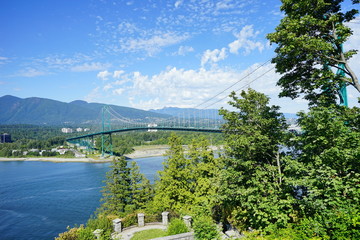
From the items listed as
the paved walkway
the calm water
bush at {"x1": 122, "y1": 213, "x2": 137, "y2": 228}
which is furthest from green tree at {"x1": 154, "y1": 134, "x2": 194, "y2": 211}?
the calm water

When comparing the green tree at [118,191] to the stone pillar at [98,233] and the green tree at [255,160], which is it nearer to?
the stone pillar at [98,233]

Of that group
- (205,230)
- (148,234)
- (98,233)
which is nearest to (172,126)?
(148,234)

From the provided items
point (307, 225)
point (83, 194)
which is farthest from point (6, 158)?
point (307, 225)

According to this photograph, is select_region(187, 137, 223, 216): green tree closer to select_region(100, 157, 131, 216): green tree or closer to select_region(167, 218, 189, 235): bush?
select_region(167, 218, 189, 235): bush

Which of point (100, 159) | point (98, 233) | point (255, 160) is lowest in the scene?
point (100, 159)

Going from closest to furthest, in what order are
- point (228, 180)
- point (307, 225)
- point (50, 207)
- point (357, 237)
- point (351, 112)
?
point (357, 237) → point (307, 225) → point (351, 112) → point (228, 180) → point (50, 207)

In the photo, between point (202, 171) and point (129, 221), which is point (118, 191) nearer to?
point (129, 221)

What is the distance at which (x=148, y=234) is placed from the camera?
8297 millimetres

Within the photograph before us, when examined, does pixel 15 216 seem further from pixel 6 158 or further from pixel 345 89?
pixel 6 158

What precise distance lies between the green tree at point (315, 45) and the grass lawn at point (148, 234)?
20.9ft

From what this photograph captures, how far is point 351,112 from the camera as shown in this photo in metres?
4.39

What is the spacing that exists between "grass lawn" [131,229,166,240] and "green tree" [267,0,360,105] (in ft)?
20.9

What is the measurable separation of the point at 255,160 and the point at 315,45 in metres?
2.70

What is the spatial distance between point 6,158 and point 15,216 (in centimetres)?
4814
